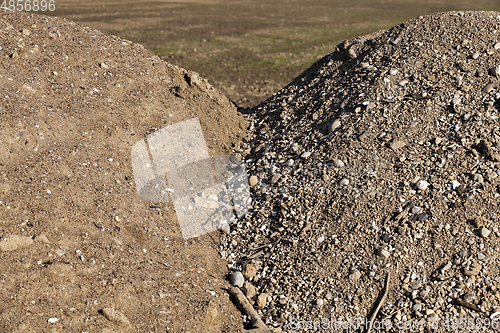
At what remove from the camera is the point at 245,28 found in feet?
64.1

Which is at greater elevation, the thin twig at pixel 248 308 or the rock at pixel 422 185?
the rock at pixel 422 185

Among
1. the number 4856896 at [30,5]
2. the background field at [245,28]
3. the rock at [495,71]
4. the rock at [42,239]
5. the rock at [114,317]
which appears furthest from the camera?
the number 4856896 at [30,5]

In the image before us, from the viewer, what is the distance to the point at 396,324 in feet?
12.0

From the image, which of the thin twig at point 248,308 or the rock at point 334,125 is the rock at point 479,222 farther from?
the thin twig at point 248,308

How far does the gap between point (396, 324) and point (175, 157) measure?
3.62 m

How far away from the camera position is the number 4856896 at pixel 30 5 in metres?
18.9

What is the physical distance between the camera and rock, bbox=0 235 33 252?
365 cm

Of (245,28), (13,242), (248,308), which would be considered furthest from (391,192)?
(245,28)

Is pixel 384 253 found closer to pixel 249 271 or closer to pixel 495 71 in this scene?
pixel 249 271

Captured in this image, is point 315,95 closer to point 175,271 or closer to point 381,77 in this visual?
point 381,77

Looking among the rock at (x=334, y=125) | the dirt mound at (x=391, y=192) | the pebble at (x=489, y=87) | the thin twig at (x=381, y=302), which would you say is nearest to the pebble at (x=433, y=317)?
the dirt mound at (x=391, y=192)

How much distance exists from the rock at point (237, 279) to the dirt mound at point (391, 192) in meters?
0.10

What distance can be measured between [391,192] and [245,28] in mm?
16912

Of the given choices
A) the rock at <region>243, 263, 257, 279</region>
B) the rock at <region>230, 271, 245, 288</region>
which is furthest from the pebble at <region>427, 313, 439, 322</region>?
the rock at <region>230, 271, 245, 288</region>
